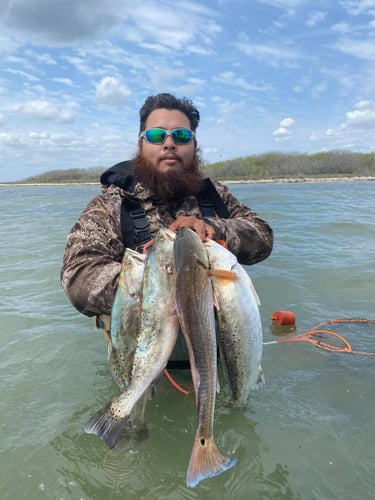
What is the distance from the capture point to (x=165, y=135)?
4.15 meters

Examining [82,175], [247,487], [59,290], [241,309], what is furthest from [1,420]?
[82,175]

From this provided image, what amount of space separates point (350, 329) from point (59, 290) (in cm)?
582

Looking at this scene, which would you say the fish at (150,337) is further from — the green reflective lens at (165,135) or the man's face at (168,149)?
the green reflective lens at (165,135)

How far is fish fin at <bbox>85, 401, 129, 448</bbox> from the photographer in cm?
258

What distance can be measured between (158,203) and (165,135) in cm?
71

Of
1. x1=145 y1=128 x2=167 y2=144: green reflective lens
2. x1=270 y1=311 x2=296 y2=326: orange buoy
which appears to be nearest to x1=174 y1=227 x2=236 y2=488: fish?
x1=145 y1=128 x2=167 y2=144: green reflective lens

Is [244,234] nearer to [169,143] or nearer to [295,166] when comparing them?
[169,143]

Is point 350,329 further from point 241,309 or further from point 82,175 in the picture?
point 82,175

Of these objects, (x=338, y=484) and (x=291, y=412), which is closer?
(x=338, y=484)

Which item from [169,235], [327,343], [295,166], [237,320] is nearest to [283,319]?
[327,343]

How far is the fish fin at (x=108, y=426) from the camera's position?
258 cm

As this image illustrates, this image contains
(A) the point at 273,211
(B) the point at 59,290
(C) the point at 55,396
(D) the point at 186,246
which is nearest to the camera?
(D) the point at 186,246

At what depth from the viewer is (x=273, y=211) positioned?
74.3ft

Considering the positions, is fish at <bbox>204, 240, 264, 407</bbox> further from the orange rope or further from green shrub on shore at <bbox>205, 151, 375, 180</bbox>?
green shrub on shore at <bbox>205, 151, 375, 180</bbox>
